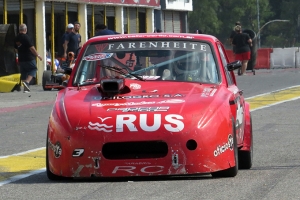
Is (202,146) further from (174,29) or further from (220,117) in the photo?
(174,29)

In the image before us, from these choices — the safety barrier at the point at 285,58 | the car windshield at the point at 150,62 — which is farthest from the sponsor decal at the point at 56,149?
the safety barrier at the point at 285,58

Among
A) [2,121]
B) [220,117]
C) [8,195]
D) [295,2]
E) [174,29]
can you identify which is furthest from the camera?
[295,2]

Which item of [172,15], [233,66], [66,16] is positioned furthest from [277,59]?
[233,66]

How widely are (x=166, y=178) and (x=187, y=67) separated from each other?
141 centimetres

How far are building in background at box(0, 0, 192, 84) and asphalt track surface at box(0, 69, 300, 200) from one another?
Result: 14223 mm

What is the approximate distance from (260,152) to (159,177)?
2612 millimetres

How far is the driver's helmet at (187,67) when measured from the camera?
9312 millimetres

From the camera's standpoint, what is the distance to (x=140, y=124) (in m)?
7.97

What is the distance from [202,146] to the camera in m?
7.99

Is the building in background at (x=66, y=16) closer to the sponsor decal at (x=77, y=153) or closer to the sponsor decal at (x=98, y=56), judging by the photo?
the sponsor decal at (x=98, y=56)

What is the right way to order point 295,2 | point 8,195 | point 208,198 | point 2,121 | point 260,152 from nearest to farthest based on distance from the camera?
point 208,198, point 8,195, point 260,152, point 2,121, point 295,2

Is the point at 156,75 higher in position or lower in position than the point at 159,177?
higher

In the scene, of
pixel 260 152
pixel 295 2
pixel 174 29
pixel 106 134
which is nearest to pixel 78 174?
pixel 106 134

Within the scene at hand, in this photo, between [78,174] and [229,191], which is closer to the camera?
[229,191]
